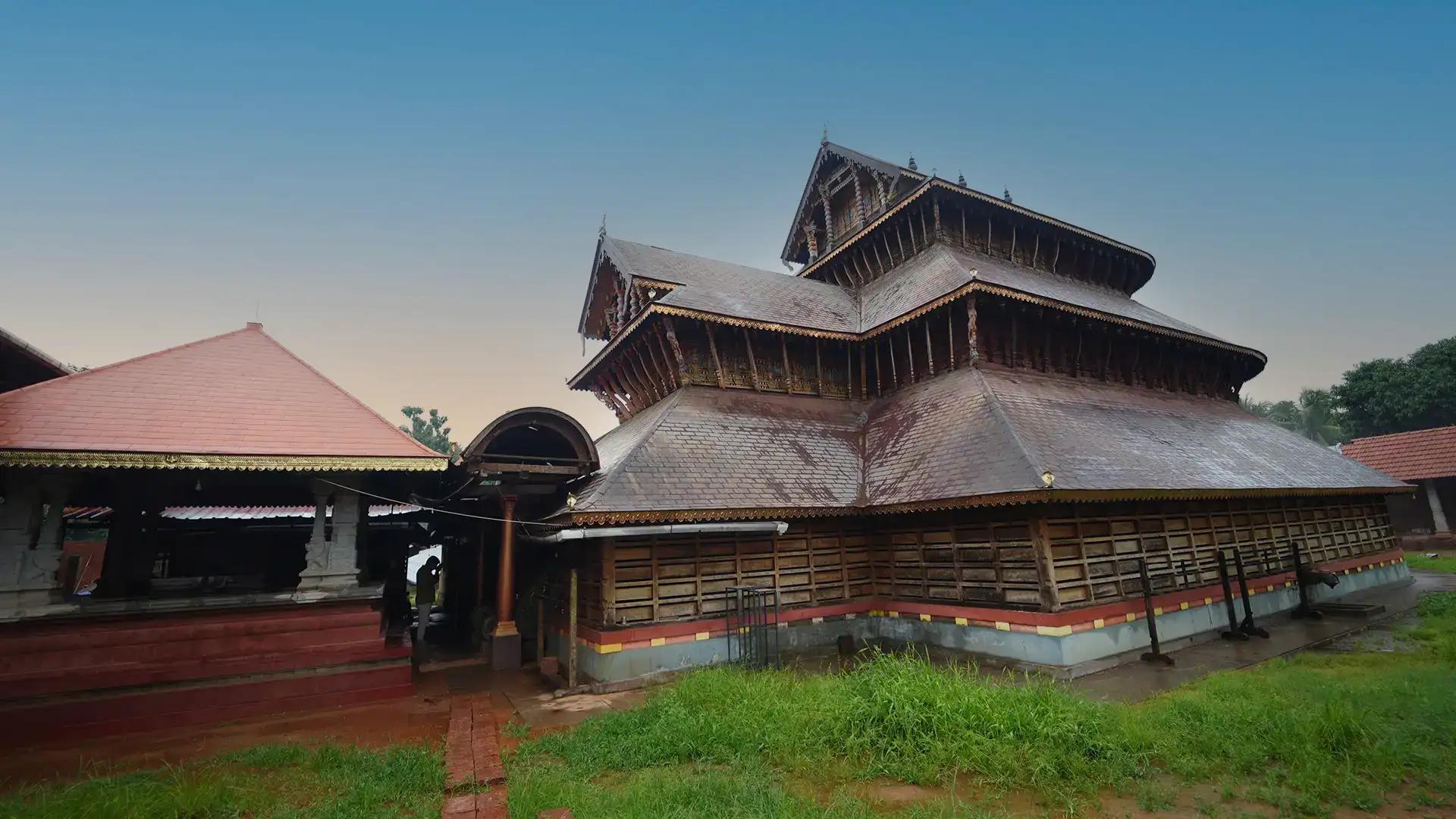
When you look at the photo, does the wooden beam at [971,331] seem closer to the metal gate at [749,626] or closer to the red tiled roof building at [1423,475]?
the metal gate at [749,626]

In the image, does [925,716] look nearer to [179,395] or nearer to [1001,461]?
[1001,461]

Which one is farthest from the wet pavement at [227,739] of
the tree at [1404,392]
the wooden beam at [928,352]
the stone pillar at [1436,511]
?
the tree at [1404,392]

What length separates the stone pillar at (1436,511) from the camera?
27.0 meters

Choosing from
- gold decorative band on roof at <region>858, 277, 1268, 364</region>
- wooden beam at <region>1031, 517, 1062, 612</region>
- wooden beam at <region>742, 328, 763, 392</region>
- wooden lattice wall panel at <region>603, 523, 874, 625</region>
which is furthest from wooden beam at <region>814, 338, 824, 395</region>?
wooden beam at <region>1031, 517, 1062, 612</region>

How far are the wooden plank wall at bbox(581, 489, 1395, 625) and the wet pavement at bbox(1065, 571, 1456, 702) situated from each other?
114 centimetres

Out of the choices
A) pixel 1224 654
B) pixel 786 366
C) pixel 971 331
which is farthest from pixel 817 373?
pixel 1224 654

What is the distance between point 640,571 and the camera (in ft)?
35.7

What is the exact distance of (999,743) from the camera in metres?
6.09

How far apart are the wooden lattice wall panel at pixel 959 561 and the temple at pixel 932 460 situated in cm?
4

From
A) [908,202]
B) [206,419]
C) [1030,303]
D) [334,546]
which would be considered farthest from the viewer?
[908,202]

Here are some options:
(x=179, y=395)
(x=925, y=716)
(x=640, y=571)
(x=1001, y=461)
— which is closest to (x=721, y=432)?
(x=640, y=571)

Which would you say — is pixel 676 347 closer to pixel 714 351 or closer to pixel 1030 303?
pixel 714 351

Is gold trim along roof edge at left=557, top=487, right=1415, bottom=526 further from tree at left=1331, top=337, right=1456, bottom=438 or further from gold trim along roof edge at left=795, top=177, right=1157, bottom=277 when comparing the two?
tree at left=1331, top=337, right=1456, bottom=438

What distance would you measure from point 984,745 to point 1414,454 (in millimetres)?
36180
